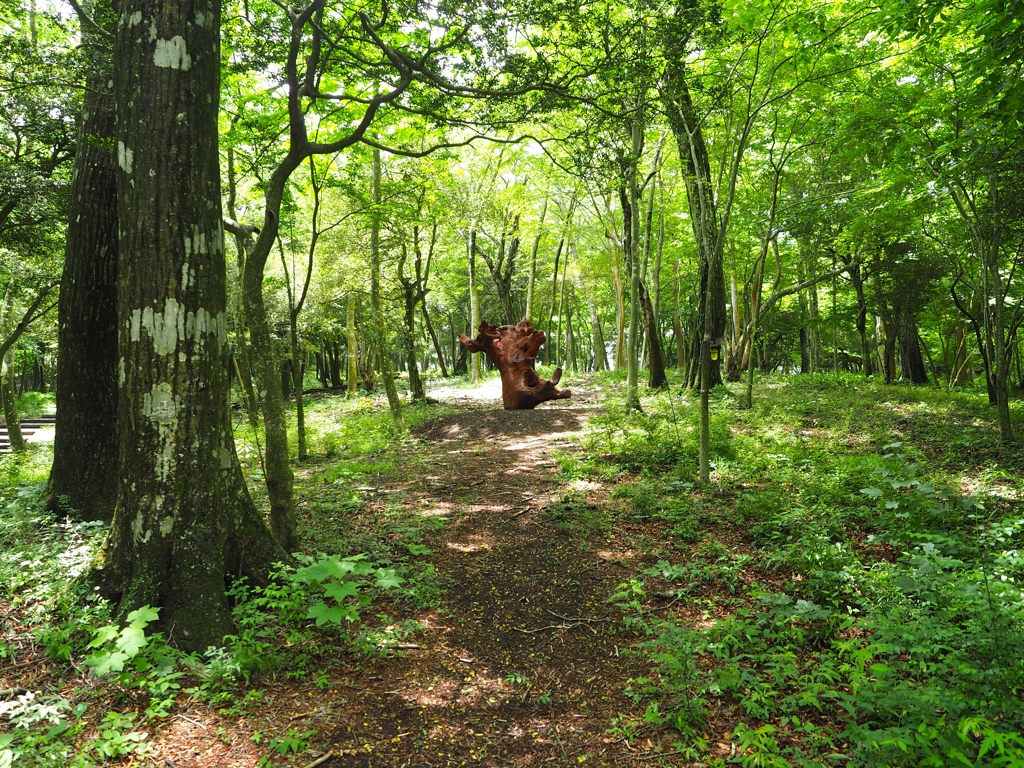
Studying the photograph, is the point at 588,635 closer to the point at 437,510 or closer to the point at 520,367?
the point at 437,510

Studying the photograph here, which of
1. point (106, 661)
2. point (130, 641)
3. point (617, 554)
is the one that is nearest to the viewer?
point (106, 661)

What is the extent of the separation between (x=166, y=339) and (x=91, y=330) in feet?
8.02

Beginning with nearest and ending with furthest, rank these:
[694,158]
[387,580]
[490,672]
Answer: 1. [387,580]
2. [490,672]
3. [694,158]

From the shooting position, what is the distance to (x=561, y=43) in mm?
6191

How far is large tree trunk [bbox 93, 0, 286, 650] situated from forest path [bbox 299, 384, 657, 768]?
48.2 inches

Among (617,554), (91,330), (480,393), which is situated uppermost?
(91,330)

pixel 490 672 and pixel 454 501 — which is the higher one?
pixel 454 501

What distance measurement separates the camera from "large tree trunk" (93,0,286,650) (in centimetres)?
331

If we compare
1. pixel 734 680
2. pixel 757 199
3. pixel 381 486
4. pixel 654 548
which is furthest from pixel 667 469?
pixel 757 199

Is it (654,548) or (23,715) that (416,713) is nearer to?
(23,715)

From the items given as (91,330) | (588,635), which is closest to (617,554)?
(588,635)

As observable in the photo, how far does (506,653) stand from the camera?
3645 mm

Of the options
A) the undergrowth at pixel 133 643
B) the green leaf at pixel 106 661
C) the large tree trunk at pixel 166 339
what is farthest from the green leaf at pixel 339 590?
the green leaf at pixel 106 661

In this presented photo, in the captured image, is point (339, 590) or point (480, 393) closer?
point (339, 590)
